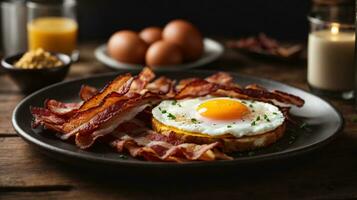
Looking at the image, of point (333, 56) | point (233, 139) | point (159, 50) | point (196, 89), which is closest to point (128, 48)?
point (159, 50)

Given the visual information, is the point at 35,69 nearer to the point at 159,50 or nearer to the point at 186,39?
the point at 159,50

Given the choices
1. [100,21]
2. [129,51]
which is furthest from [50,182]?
[100,21]

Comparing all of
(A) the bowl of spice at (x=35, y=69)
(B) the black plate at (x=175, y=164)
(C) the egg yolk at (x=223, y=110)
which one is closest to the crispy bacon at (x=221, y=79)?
(B) the black plate at (x=175, y=164)

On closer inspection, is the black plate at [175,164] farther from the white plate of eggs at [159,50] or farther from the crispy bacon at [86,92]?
the white plate of eggs at [159,50]

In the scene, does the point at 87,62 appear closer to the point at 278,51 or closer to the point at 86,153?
the point at 278,51

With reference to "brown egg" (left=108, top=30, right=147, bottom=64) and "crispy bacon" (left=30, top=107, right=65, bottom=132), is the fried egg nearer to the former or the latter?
"crispy bacon" (left=30, top=107, right=65, bottom=132)

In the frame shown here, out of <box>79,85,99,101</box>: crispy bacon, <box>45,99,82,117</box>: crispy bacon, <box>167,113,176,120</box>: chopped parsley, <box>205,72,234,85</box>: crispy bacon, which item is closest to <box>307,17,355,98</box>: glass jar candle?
<box>205,72,234,85</box>: crispy bacon
